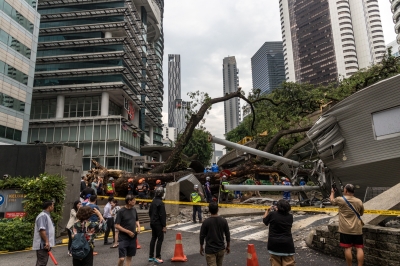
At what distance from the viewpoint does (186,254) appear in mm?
6969

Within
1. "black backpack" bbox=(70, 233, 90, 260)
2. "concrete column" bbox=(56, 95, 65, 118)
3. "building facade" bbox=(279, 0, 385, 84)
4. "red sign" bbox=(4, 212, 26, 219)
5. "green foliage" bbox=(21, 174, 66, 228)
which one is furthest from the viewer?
"building facade" bbox=(279, 0, 385, 84)

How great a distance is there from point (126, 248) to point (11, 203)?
678 centimetres

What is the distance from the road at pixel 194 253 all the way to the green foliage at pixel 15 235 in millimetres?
464

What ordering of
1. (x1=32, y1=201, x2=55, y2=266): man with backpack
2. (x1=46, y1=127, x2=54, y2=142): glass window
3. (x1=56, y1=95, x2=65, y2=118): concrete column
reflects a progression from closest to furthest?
(x1=32, y1=201, x2=55, y2=266): man with backpack
(x1=46, y1=127, x2=54, y2=142): glass window
(x1=56, y1=95, x2=65, y2=118): concrete column

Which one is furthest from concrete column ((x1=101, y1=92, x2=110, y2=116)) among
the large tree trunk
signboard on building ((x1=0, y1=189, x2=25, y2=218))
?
signboard on building ((x1=0, y1=189, x2=25, y2=218))

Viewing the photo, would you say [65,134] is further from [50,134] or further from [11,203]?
[11,203]

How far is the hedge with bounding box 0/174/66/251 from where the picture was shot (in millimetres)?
8258

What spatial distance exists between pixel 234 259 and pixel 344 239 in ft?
8.54

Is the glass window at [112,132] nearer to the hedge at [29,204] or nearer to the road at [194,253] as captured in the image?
the hedge at [29,204]

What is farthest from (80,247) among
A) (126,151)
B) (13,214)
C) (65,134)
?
(65,134)

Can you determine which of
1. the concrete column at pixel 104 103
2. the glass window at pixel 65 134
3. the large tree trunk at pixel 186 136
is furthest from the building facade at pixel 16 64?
the large tree trunk at pixel 186 136

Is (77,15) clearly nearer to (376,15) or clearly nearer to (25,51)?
(25,51)

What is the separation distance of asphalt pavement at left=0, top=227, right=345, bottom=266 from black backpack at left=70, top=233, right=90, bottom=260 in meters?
2.31

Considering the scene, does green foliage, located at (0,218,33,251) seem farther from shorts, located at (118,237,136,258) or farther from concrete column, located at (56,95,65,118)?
concrete column, located at (56,95,65,118)
